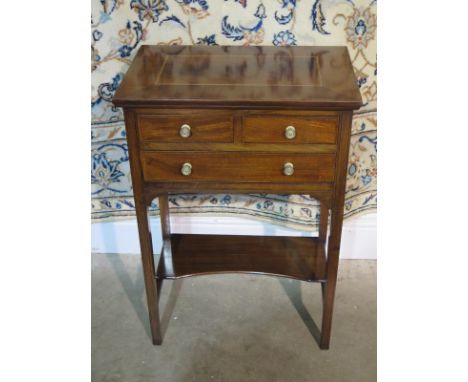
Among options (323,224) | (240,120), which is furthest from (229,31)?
(323,224)

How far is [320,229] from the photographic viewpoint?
6.91 feet

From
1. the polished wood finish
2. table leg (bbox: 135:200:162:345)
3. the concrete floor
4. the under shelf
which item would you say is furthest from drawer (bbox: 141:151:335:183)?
the concrete floor

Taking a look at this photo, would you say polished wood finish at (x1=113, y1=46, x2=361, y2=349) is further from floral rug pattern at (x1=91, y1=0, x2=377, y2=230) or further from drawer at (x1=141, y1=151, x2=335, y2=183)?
floral rug pattern at (x1=91, y1=0, x2=377, y2=230)

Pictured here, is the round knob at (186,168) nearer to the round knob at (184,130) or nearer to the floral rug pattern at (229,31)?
the round knob at (184,130)

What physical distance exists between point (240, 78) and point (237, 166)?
0.88 feet

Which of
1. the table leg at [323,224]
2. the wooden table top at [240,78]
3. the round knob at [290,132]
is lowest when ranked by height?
the table leg at [323,224]

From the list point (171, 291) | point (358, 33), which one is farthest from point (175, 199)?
point (358, 33)

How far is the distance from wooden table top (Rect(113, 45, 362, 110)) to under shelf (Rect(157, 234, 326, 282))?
761 millimetres

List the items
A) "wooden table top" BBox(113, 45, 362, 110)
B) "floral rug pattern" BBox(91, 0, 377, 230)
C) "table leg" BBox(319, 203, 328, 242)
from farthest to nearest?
"table leg" BBox(319, 203, 328, 242) < "floral rug pattern" BBox(91, 0, 377, 230) < "wooden table top" BBox(113, 45, 362, 110)

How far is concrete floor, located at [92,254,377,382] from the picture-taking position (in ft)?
6.15

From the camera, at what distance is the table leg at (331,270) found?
1613mm

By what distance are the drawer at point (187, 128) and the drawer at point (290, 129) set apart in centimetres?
6

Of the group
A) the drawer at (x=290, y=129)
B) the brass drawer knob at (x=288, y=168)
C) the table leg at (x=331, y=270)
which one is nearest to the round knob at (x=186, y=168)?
the drawer at (x=290, y=129)

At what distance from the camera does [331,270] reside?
68.1 inches
